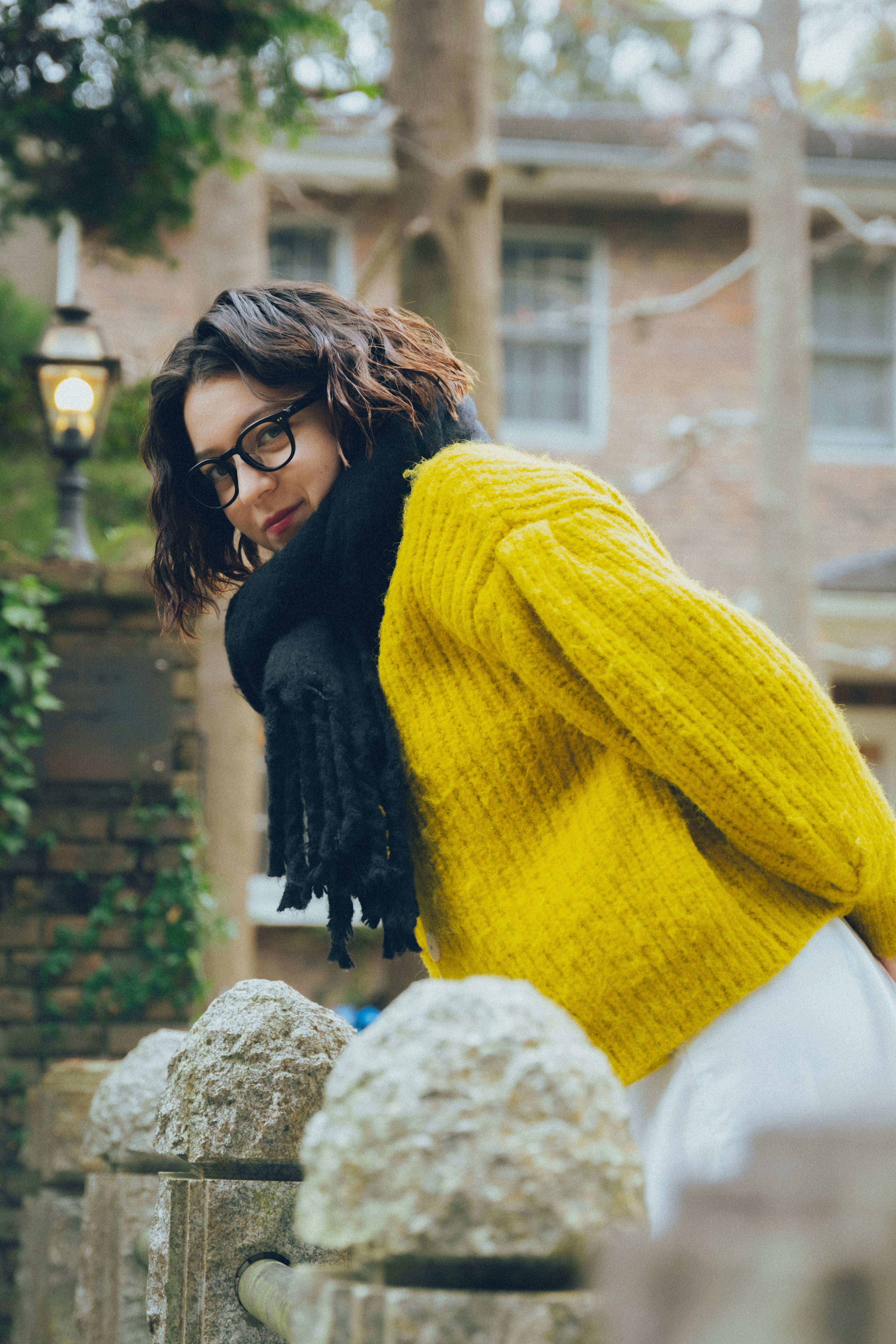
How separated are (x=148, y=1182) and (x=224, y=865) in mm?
3468

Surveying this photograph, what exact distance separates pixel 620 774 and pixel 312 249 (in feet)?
31.6

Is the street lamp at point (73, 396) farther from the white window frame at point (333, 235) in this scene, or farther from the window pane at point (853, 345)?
the window pane at point (853, 345)

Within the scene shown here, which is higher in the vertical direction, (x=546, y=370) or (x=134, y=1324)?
(x=546, y=370)

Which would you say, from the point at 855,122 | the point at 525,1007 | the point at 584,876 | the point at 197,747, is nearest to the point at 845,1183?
the point at 525,1007

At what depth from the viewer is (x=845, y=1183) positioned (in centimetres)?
79

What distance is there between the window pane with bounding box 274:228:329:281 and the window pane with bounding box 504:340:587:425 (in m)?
1.56

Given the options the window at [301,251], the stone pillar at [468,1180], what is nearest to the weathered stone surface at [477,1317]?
the stone pillar at [468,1180]

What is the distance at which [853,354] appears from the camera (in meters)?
10.9

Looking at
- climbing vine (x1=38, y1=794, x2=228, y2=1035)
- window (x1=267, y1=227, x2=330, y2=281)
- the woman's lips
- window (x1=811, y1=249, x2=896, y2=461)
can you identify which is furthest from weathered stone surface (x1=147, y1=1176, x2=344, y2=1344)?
window (x1=811, y1=249, x2=896, y2=461)

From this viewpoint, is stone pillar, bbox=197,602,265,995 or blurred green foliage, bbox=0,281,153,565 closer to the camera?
blurred green foliage, bbox=0,281,153,565

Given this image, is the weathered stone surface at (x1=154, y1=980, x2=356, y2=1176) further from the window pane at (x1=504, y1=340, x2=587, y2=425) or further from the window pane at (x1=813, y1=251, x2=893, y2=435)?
the window pane at (x1=813, y1=251, x2=893, y2=435)

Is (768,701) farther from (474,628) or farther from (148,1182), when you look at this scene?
(148,1182)

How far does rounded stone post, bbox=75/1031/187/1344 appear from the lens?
270 cm

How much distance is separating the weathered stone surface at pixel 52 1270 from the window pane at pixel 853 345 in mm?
8942
